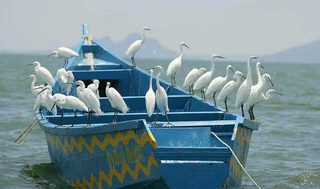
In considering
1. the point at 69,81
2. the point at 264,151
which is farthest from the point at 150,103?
the point at 264,151

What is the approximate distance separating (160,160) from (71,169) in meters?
2.71

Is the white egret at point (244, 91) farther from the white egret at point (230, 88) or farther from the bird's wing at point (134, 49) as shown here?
the bird's wing at point (134, 49)

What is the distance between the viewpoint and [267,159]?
58.0 feet

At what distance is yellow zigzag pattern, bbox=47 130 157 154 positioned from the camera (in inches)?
400

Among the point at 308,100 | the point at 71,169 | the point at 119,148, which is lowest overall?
the point at 308,100

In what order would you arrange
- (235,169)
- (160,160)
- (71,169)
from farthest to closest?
1. (71,169)
2. (235,169)
3. (160,160)

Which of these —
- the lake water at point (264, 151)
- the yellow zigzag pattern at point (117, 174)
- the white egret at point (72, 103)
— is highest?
the white egret at point (72, 103)

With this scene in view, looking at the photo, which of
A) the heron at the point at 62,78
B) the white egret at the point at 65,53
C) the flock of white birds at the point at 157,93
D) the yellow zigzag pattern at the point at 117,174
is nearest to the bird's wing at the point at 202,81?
the flock of white birds at the point at 157,93

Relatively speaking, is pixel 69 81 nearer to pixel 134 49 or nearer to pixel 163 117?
pixel 163 117

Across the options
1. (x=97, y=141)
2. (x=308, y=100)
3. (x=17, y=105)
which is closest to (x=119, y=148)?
(x=97, y=141)

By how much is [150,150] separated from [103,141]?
104 cm

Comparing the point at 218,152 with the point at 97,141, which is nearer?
the point at 218,152

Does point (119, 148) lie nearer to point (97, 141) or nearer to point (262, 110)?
point (97, 141)

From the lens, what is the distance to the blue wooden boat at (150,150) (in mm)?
10133
